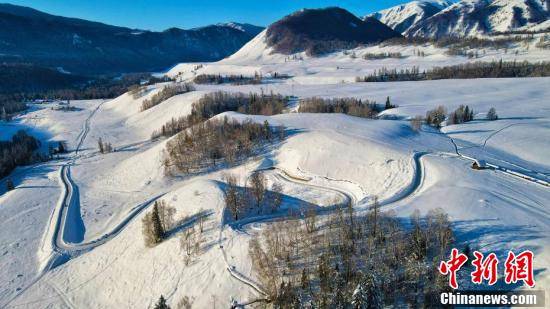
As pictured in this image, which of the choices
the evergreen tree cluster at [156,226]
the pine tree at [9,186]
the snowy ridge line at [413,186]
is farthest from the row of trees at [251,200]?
the pine tree at [9,186]

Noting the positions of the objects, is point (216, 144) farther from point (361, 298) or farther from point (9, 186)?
point (361, 298)

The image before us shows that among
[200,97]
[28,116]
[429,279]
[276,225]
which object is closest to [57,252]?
[276,225]

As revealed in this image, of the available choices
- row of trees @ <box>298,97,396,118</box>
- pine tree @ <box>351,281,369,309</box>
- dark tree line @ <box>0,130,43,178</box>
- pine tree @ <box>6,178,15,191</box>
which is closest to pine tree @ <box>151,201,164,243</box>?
pine tree @ <box>351,281,369,309</box>

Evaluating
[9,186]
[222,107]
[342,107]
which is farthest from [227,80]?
[9,186]

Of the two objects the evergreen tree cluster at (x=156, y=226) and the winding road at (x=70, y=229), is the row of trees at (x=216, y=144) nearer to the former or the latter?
the winding road at (x=70, y=229)

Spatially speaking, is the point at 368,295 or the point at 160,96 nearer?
the point at 368,295

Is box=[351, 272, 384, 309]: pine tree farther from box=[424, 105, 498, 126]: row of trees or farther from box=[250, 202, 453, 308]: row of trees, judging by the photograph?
box=[424, 105, 498, 126]: row of trees
